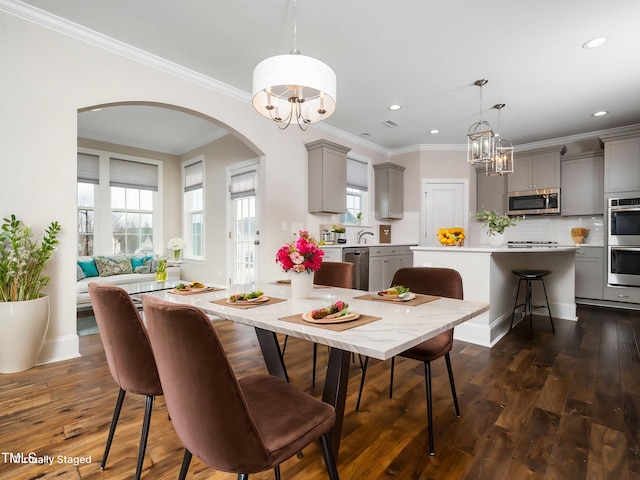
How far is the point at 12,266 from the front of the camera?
233 cm

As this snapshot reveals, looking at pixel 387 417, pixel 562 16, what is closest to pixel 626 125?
pixel 562 16

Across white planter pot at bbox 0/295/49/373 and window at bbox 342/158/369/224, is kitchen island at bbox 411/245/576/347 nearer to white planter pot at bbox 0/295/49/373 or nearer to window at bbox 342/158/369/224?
window at bbox 342/158/369/224

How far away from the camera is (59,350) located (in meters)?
2.69

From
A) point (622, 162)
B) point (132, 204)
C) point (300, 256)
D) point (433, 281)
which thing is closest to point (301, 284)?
point (300, 256)

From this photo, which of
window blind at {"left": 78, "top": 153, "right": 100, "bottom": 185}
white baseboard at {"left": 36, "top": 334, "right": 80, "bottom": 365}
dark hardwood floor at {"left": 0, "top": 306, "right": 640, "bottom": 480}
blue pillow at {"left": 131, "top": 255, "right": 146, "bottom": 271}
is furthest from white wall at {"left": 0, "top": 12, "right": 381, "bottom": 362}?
window blind at {"left": 78, "top": 153, "right": 100, "bottom": 185}

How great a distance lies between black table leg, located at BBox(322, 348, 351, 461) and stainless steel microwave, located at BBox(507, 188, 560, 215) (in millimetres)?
5460

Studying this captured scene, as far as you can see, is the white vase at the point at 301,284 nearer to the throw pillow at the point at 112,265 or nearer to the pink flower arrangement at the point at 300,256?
the pink flower arrangement at the point at 300,256

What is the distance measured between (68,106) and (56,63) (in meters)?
0.33

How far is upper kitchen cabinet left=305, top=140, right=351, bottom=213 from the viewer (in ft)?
14.8

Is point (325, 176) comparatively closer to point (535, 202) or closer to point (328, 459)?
point (535, 202)

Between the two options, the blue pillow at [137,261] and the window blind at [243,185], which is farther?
the blue pillow at [137,261]

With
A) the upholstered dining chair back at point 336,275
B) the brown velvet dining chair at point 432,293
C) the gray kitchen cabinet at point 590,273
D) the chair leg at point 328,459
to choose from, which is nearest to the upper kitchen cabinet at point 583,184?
the gray kitchen cabinet at point 590,273

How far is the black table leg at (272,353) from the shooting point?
1736 millimetres

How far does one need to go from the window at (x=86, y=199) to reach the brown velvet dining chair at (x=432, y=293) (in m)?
5.43
